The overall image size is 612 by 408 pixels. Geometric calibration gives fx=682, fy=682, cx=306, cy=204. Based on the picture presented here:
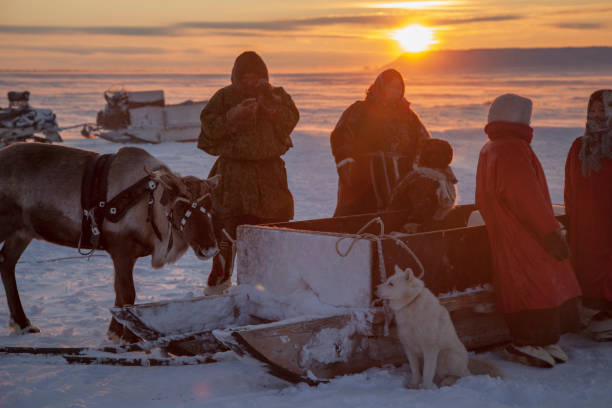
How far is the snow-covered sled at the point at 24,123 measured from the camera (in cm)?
2114

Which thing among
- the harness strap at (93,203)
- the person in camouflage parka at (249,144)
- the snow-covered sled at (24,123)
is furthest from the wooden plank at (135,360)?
the snow-covered sled at (24,123)

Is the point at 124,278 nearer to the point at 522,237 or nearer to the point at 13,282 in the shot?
the point at 13,282

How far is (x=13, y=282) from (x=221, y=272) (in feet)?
5.52

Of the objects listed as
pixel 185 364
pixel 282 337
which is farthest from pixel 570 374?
pixel 185 364

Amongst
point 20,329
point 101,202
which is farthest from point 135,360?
point 20,329

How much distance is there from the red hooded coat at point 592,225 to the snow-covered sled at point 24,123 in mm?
18798

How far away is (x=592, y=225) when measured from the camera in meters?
5.00

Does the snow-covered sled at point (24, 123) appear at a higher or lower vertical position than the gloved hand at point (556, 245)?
higher

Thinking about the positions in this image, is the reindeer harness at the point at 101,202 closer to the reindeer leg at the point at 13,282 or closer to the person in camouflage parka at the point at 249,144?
the reindeer leg at the point at 13,282

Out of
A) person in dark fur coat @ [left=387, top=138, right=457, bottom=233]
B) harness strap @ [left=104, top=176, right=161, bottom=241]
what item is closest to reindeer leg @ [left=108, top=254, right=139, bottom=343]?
harness strap @ [left=104, top=176, right=161, bottom=241]

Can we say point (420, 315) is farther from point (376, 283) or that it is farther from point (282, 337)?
point (282, 337)

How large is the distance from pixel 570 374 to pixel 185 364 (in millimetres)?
2441

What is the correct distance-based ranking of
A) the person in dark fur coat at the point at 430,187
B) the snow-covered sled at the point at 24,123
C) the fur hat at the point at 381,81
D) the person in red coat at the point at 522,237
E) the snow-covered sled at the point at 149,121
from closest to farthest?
the person in red coat at the point at 522,237 < the person in dark fur coat at the point at 430,187 < the fur hat at the point at 381,81 < the snow-covered sled at the point at 24,123 < the snow-covered sled at the point at 149,121

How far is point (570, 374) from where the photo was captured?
170 inches
